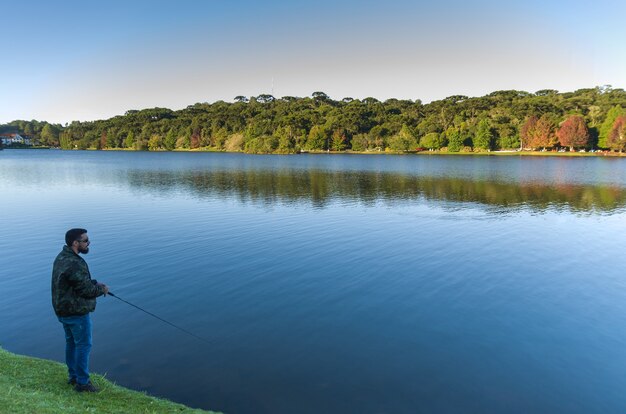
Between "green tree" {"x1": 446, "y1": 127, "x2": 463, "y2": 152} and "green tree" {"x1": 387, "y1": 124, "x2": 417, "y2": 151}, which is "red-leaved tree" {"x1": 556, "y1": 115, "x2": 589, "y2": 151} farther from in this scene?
"green tree" {"x1": 387, "y1": 124, "x2": 417, "y2": 151}

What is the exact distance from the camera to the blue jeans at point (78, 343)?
9367mm

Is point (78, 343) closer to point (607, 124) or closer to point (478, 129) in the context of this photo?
point (478, 129)

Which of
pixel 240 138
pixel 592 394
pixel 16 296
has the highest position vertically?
pixel 240 138

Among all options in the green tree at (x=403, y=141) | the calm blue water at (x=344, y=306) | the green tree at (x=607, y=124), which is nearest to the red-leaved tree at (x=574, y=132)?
the green tree at (x=607, y=124)

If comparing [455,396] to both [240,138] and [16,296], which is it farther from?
[240,138]

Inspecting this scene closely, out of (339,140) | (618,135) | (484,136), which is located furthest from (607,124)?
(339,140)

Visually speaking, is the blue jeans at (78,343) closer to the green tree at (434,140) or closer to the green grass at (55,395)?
the green grass at (55,395)

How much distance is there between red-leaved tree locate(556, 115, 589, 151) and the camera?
468ft

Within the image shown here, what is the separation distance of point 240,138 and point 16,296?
186 m

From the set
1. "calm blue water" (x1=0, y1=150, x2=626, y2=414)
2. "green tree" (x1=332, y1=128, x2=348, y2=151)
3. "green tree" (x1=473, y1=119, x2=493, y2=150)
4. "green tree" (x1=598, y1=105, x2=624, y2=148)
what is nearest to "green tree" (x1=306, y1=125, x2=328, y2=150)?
"green tree" (x1=332, y1=128, x2=348, y2=151)

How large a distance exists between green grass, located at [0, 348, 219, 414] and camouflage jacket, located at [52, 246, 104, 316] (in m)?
1.72

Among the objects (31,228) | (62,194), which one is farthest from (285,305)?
(62,194)

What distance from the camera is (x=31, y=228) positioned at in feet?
102

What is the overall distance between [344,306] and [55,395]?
34.7 feet
